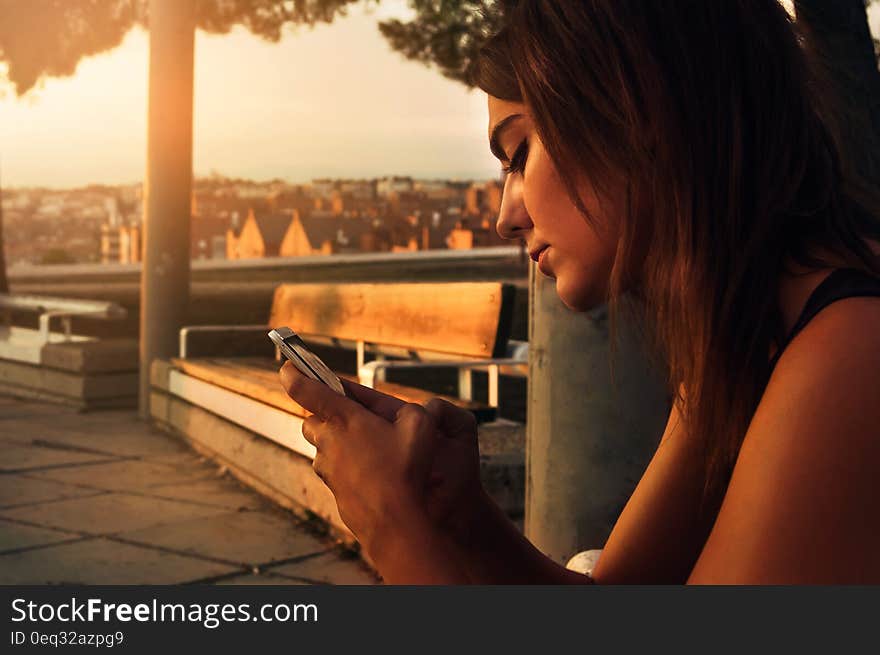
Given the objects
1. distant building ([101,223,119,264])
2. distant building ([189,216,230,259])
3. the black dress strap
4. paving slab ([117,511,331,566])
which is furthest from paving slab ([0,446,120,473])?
distant building ([101,223,119,264])

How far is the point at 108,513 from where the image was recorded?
5.39 meters

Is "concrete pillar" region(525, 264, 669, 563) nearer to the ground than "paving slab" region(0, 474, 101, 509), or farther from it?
farther from it

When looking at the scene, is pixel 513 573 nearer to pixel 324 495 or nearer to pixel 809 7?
pixel 809 7

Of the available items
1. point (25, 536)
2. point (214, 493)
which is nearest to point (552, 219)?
point (25, 536)

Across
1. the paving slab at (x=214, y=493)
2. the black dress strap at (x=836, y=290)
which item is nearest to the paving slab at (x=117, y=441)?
the paving slab at (x=214, y=493)

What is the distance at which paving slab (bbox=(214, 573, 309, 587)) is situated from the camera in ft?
14.2

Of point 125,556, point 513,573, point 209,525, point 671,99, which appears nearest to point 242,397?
point 209,525

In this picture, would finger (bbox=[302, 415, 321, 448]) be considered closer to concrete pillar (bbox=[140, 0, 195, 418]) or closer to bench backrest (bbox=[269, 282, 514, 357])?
bench backrest (bbox=[269, 282, 514, 357])

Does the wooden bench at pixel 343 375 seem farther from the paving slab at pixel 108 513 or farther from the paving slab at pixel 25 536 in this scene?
the paving slab at pixel 25 536

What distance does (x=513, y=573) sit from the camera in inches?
66.7

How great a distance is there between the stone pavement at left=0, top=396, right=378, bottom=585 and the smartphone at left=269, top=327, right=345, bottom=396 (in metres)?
2.85

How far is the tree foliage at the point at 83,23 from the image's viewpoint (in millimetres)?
12797

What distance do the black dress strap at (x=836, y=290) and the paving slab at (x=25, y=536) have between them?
13.8 ft

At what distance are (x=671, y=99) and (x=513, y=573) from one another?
2.43ft
